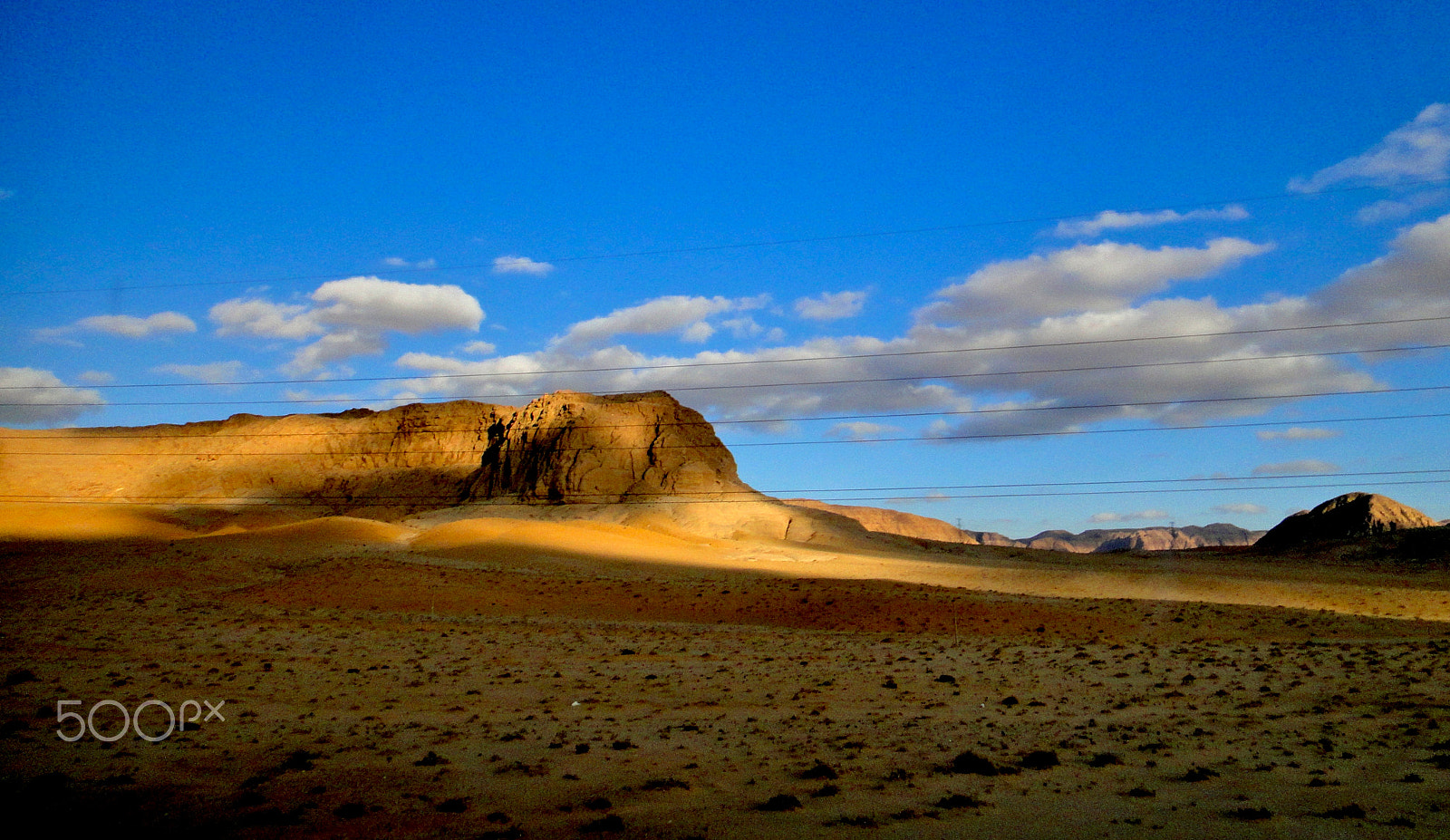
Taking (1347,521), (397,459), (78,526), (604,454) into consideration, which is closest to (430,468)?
(397,459)

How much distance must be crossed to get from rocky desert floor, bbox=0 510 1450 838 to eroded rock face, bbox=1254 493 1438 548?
85.6 m

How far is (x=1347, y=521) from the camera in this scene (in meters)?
105

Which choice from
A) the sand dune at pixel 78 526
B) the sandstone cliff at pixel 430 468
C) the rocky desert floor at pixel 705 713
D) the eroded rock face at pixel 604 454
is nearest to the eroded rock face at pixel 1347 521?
the sandstone cliff at pixel 430 468

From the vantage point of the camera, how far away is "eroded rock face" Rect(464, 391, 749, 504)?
7375 centimetres

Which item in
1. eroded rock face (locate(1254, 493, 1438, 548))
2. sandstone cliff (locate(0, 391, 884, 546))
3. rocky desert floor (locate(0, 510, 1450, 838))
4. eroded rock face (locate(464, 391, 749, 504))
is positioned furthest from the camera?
eroded rock face (locate(1254, 493, 1438, 548))

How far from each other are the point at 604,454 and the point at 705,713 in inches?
2515

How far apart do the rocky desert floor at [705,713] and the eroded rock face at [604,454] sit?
131 ft

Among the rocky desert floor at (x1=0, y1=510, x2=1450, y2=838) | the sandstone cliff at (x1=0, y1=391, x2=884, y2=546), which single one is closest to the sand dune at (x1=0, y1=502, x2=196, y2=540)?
the sandstone cliff at (x1=0, y1=391, x2=884, y2=546)

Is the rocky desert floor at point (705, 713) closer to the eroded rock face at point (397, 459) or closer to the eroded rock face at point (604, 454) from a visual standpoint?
the eroded rock face at point (604, 454)

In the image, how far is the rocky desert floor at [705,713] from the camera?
8062 mm

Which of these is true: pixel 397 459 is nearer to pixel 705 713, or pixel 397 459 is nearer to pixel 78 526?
pixel 78 526

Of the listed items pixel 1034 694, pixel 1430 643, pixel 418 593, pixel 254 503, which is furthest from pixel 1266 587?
pixel 254 503

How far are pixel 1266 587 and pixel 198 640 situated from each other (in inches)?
1811

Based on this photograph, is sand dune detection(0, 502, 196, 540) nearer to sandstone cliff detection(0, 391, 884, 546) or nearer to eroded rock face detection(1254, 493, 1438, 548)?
sandstone cliff detection(0, 391, 884, 546)
